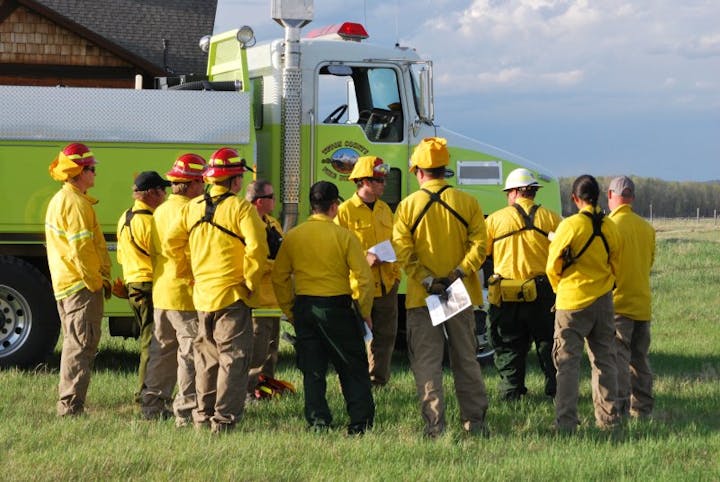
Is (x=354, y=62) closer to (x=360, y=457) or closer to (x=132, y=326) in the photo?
(x=132, y=326)

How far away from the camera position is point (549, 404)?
30.2ft

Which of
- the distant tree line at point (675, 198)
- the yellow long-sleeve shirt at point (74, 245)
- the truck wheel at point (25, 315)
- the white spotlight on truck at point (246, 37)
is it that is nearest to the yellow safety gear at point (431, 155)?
the yellow long-sleeve shirt at point (74, 245)

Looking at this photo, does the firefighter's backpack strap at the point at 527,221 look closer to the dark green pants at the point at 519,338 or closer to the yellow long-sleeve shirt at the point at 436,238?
the dark green pants at the point at 519,338

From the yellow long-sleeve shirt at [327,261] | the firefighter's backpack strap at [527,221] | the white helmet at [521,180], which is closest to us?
the yellow long-sleeve shirt at [327,261]

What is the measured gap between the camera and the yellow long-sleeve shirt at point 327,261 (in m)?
7.47

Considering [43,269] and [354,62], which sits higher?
[354,62]

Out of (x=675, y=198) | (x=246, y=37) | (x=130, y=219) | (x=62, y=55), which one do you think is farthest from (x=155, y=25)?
(x=675, y=198)

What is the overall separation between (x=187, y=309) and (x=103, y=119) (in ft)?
9.40

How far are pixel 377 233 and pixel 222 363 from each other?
2325 millimetres

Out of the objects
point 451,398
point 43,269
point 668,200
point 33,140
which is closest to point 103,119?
point 33,140

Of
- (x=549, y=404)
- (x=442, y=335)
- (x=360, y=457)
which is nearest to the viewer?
(x=360, y=457)

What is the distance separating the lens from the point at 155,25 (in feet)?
88.6

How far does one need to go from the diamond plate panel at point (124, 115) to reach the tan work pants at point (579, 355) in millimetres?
3783

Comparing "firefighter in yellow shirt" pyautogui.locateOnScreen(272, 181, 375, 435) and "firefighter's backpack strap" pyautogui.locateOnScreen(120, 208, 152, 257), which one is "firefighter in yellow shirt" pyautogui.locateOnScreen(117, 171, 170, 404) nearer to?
"firefighter's backpack strap" pyautogui.locateOnScreen(120, 208, 152, 257)
